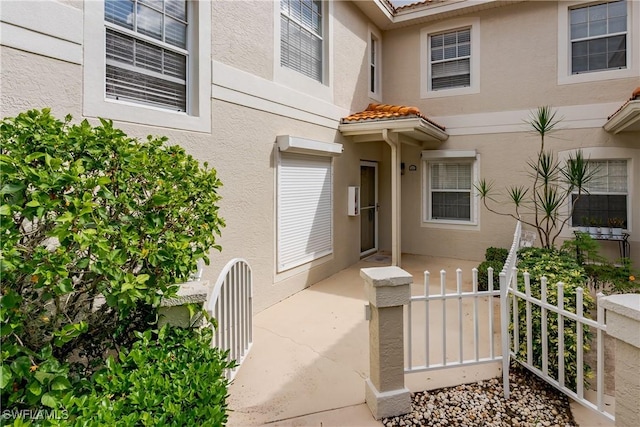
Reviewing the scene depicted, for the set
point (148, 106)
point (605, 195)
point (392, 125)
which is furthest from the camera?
point (605, 195)

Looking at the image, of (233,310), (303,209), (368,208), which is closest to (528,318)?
(233,310)

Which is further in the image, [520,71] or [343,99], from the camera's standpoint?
[520,71]

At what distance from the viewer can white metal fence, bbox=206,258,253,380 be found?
3518 millimetres

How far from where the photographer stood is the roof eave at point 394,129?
7.58 metres

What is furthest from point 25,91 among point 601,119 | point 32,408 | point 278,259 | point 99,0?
point 601,119

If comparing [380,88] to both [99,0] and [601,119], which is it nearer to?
[601,119]

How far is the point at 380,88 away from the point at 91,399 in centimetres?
1076

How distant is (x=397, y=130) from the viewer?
780 centimetres

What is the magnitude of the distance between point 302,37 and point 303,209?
12.5 feet

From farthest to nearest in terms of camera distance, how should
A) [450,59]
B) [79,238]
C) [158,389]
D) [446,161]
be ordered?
[446,161] < [450,59] < [158,389] < [79,238]

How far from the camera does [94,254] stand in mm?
2119

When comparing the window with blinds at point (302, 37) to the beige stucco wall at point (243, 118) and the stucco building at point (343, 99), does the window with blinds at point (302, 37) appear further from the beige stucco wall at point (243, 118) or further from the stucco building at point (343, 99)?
the beige stucco wall at point (243, 118)

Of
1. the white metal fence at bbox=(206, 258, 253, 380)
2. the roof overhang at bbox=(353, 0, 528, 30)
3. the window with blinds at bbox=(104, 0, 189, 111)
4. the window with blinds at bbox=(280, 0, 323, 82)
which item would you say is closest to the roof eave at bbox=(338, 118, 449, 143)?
the window with blinds at bbox=(280, 0, 323, 82)

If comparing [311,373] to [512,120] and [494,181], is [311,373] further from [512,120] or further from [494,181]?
[512,120]
